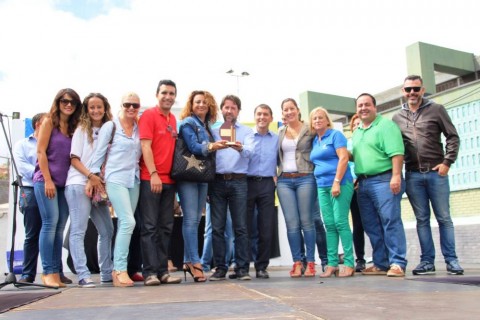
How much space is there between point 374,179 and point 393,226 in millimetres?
425

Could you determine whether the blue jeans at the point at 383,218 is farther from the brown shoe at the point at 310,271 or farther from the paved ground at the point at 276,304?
the paved ground at the point at 276,304

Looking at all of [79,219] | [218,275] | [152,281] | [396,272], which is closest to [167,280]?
[152,281]

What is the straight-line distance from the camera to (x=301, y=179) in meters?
4.54

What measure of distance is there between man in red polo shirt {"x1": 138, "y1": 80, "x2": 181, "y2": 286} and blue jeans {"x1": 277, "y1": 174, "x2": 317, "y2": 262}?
1.03 m

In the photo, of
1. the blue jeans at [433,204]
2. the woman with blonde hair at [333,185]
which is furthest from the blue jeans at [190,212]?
the blue jeans at [433,204]

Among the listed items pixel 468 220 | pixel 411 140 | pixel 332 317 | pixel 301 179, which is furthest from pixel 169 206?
pixel 468 220

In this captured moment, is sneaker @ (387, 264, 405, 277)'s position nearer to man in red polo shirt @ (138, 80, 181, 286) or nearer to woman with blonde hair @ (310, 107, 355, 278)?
woman with blonde hair @ (310, 107, 355, 278)

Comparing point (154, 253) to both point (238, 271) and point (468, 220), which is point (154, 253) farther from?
point (468, 220)

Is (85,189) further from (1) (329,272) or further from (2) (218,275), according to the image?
(1) (329,272)

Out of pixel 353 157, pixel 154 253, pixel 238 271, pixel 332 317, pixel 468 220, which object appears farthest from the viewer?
pixel 468 220

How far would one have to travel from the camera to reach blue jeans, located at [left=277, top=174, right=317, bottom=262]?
4508mm

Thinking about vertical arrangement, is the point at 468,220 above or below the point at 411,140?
below

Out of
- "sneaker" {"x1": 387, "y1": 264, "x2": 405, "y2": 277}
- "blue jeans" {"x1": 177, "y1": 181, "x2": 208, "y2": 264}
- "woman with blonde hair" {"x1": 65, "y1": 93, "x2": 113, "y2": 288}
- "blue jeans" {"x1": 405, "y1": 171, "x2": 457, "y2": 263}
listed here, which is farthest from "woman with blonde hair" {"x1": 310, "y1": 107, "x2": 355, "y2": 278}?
"woman with blonde hair" {"x1": 65, "y1": 93, "x2": 113, "y2": 288}

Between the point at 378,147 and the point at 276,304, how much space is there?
2502 millimetres
